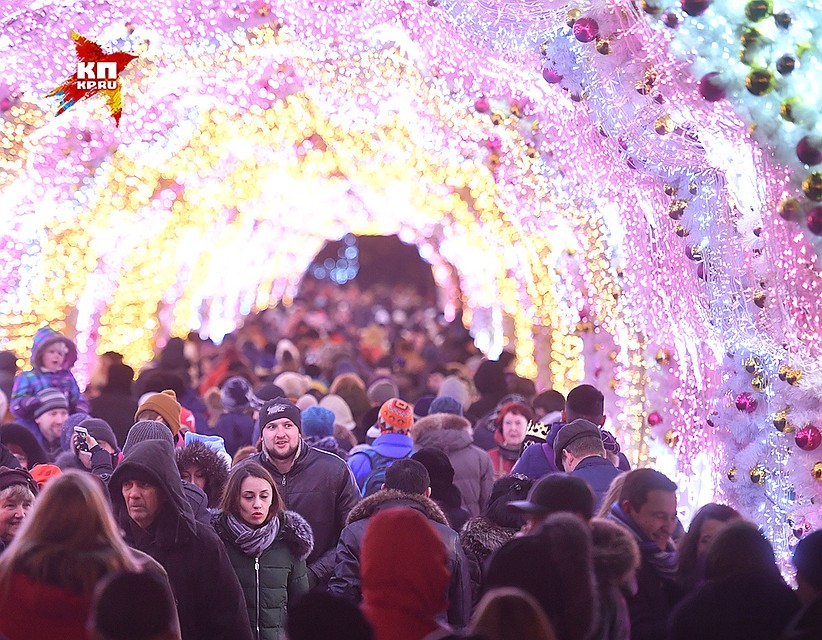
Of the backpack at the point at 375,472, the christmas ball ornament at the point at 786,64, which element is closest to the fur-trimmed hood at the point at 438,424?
the backpack at the point at 375,472

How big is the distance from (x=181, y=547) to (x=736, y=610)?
2.58m

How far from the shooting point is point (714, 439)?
11188mm

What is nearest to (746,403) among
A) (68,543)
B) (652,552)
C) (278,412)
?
(278,412)

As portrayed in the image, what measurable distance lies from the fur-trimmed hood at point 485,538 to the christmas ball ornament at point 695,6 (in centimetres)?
320

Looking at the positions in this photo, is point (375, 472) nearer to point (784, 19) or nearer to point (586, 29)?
point (586, 29)

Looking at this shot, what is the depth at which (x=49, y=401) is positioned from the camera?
12266 millimetres

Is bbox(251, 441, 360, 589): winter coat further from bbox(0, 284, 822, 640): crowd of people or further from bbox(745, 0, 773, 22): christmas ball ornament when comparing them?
bbox(745, 0, 773, 22): christmas ball ornament

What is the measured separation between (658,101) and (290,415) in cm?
330

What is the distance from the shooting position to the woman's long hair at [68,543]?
5.64m

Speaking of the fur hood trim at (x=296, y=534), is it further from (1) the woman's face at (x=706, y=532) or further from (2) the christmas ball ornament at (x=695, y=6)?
(2) the christmas ball ornament at (x=695, y=6)

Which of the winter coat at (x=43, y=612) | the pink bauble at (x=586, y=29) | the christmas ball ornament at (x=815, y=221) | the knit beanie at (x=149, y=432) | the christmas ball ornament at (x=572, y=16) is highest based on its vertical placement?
the christmas ball ornament at (x=572, y=16)

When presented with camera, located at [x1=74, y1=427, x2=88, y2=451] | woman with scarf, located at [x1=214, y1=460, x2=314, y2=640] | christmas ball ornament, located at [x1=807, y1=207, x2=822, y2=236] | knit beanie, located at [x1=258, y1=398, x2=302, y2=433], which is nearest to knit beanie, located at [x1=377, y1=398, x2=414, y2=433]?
knit beanie, located at [x1=258, y1=398, x2=302, y2=433]

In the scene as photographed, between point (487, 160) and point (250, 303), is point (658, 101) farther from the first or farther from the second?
point (250, 303)

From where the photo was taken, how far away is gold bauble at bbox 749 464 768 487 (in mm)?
9961
